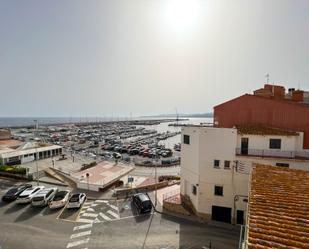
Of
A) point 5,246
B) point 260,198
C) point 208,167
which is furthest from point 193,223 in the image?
point 5,246

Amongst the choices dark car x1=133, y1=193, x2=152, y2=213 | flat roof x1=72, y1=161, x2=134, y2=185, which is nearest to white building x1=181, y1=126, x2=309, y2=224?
dark car x1=133, y1=193, x2=152, y2=213

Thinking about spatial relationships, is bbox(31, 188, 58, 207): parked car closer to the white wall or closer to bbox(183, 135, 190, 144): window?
bbox(183, 135, 190, 144): window

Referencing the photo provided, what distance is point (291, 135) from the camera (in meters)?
19.2

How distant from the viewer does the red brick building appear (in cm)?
1967

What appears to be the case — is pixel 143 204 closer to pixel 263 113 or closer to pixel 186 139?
pixel 186 139

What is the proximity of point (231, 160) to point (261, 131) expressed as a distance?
3.72 meters

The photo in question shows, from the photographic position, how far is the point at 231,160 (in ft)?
67.7

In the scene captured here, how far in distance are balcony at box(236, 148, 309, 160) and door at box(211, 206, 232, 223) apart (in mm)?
5370

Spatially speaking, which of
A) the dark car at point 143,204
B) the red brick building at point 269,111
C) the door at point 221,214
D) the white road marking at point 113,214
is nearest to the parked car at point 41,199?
the white road marking at point 113,214

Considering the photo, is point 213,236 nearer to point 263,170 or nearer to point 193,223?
point 193,223

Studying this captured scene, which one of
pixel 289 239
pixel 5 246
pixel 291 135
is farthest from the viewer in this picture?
pixel 291 135

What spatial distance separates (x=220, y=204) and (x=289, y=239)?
A: 1604 centimetres

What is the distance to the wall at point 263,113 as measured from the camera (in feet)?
64.1

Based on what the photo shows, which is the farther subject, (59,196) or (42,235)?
(59,196)
